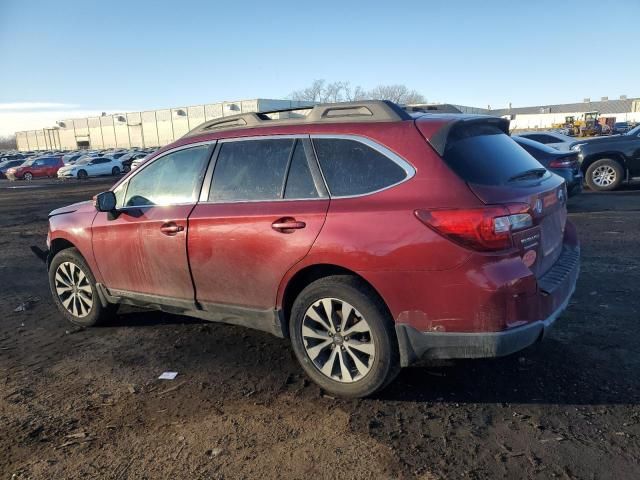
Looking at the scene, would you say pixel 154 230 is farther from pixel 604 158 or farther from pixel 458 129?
pixel 604 158

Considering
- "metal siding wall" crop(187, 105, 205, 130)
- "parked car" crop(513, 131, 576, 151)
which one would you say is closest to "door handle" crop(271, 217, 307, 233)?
"parked car" crop(513, 131, 576, 151)

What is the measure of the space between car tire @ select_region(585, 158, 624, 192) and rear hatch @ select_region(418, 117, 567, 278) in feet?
33.7

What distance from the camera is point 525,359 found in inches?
150

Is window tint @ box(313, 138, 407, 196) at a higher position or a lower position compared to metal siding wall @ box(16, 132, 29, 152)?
higher

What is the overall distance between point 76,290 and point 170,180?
1.75 meters

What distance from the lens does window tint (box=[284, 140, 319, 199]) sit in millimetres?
3445

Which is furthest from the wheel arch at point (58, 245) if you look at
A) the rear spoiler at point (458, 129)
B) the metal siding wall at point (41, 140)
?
the metal siding wall at point (41, 140)

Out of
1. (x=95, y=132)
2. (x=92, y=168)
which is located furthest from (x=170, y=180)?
(x=95, y=132)

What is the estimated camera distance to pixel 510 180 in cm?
321

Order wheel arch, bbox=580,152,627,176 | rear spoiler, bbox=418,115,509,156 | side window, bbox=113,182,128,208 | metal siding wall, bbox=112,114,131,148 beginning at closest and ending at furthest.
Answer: rear spoiler, bbox=418,115,509,156, side window, bbox=113,182,128,208, wheel arch, bbox=580,152,627,176, metal siding wall, bbox=112,114,131,148

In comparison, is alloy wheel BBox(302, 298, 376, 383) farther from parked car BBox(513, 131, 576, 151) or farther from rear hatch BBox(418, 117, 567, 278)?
parked car BBox(513, 131, 576, 151)

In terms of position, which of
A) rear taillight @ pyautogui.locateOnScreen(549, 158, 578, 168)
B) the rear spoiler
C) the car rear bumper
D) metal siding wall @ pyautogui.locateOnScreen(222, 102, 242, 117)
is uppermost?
metal siding wall @ pyautogui.locateOnScreen(222, 102, 242, 117)

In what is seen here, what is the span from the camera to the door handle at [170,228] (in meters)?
3.96

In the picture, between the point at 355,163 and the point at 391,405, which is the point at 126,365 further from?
the point at 355,163
